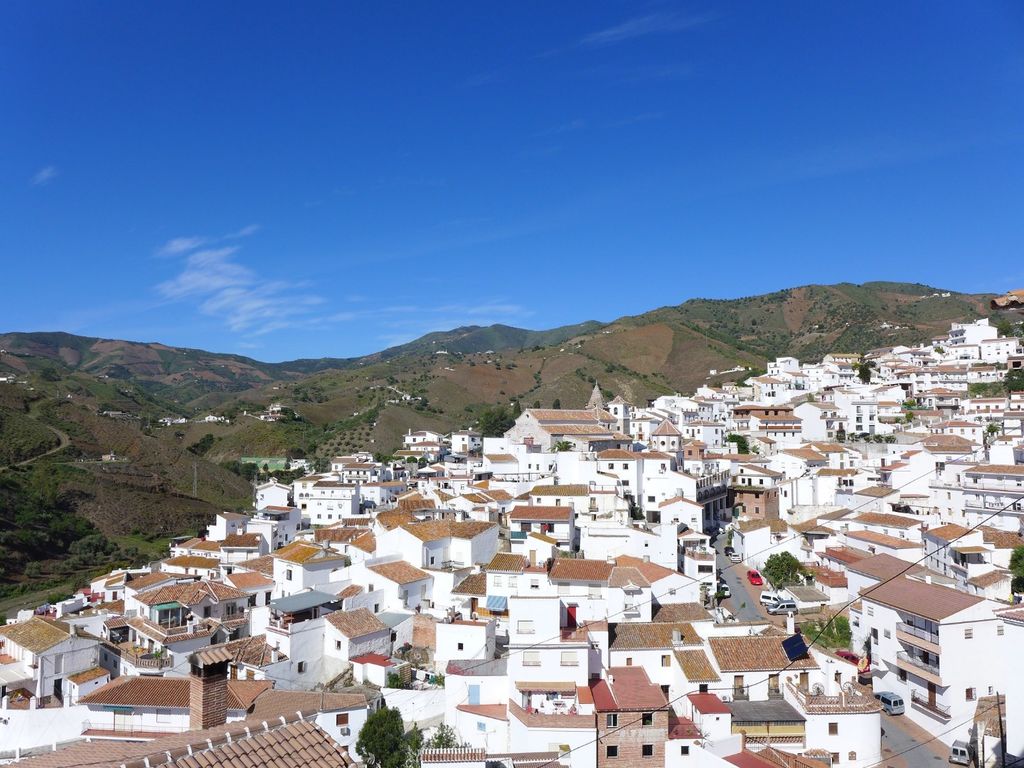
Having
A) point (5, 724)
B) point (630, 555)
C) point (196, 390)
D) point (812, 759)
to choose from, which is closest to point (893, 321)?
point (630, 555)

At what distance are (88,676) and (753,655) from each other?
64.7 ft

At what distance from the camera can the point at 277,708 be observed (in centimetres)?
1745

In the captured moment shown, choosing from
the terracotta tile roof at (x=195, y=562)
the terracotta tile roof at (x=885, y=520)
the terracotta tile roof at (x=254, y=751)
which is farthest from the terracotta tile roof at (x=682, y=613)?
the terracotta tile roof at (x=195, y=562)

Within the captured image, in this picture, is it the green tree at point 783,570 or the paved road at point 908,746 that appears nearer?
the paved road at point 908,746

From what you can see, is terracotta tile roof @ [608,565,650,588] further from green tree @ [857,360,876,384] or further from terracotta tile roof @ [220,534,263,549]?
green tree @ [857,360,876,384]

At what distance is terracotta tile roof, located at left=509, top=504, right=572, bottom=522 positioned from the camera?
29.2m

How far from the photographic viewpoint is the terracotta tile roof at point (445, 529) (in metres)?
27.0

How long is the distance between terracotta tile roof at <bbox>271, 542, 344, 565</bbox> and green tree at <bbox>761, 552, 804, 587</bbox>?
17.2 metres

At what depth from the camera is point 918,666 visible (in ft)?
64.8

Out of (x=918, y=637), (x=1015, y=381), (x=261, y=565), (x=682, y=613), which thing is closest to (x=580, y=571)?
(x=682, y=613)

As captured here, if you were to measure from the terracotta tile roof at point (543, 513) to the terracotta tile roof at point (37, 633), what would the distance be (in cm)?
1607

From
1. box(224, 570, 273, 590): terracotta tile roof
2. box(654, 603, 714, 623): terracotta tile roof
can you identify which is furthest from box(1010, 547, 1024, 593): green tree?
box(224, 570, 273, 590): terracotta tile roof

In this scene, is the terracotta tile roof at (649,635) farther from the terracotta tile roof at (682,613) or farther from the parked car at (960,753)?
the parked car at (960,753)

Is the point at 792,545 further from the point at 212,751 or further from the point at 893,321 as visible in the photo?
the point at 893,321
